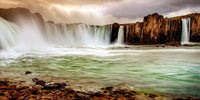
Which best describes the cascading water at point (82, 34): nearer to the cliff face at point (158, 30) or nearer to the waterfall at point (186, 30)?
the cliff face at point (158, 30)

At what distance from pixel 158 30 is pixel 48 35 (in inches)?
A: 806

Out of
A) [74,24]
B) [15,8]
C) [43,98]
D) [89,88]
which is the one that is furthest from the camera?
[74,24]

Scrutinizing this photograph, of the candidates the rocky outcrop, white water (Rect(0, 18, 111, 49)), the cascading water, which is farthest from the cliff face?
the rocky outcrop

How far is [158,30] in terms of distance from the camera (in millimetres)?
29609

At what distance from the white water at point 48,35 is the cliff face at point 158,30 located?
17.3 feet

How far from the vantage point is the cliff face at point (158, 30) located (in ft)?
86.0

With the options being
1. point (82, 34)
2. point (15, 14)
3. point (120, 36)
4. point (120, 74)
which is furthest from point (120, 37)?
A: point (120, 74)

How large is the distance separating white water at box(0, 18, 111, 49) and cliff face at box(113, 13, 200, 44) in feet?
17.3

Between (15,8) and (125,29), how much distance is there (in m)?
21.1

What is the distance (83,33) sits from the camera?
110 feet

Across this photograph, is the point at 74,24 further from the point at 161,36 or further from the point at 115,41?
the point at 161,36

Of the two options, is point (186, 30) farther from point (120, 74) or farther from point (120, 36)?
point (120, 74)

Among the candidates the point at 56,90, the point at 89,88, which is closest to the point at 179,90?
the point at 89,88

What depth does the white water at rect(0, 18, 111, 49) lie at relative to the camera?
14594 mm
